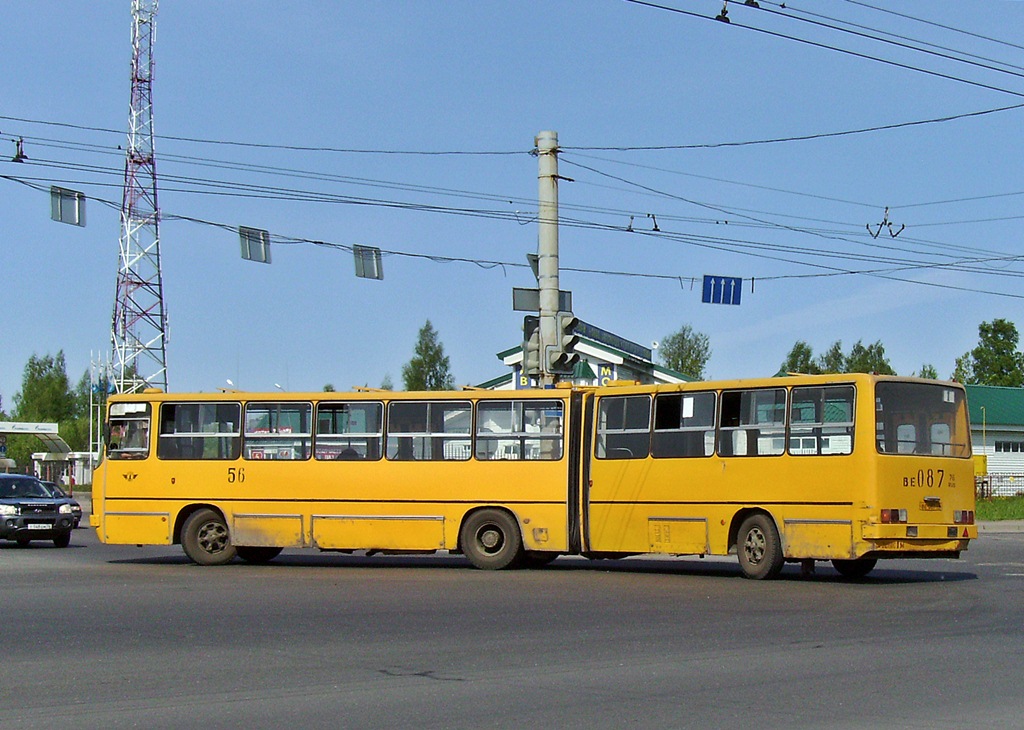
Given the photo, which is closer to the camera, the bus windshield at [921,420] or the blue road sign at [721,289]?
the bus windshield at [921,420]

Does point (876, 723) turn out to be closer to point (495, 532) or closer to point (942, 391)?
point (942, 391)

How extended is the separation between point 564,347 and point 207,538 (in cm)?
687

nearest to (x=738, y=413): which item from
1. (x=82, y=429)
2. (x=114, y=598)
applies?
(x=114, y=598)

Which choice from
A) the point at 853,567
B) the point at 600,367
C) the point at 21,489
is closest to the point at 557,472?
the point at 853,567

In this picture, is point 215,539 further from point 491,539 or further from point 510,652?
point 510,652

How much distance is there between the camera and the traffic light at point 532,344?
78.5 feet

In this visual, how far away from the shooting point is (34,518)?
1118 inches

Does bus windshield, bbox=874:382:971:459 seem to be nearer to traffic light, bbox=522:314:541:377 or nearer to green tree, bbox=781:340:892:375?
traffic light, bbox=522:314:541:377

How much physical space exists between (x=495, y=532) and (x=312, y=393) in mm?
3814

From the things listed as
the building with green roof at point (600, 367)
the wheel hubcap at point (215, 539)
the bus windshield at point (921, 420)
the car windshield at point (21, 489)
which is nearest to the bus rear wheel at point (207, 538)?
the wheel hubcap at point (215, 539)

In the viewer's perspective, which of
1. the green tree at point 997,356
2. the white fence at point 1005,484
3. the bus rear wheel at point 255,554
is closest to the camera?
the bus rear wheel at point 255,554

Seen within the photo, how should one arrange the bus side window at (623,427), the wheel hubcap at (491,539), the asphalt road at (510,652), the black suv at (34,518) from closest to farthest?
1. the asphalt road at (510,652)
2. the bus side window at (623,427)
3. the wheel hubcap at (491,539)
4. the black suv at (34,518)

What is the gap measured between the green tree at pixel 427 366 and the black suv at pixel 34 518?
8057 centimetres

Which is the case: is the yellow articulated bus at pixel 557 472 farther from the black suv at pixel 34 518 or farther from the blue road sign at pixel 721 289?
the blue road sign at pixel 721 289
